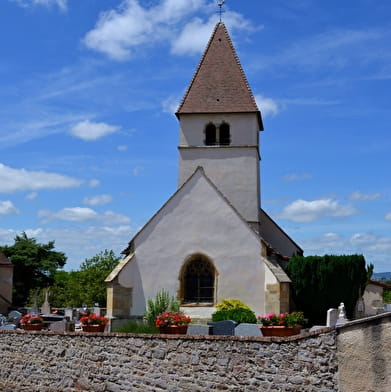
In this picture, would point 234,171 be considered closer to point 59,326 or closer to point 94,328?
point 59,326

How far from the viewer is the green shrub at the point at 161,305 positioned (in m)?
23.2

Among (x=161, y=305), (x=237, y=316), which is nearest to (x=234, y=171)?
(x=161, y=305)

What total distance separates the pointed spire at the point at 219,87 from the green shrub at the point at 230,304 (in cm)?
1024

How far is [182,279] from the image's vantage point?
956 inches

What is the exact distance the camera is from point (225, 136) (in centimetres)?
2978

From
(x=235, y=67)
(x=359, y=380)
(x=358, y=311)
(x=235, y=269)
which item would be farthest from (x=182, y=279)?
(x=359, y=380)

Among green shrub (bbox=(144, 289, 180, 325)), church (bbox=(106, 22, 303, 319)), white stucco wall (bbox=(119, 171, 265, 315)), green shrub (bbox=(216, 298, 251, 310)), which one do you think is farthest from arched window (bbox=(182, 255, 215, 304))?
green shrub (bbox=(216, 298, 251, 310))

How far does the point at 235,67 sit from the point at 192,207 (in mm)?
9617

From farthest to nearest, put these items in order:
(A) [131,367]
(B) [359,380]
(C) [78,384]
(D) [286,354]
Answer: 1. (C) [78,384]
2. (A) [131,367]
3. (D) [286,354]
4. (B) [359,380]

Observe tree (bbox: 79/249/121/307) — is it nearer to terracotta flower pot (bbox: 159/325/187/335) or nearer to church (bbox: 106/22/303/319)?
church (bbox: 106/22/303/319)

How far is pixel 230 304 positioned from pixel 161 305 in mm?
2734

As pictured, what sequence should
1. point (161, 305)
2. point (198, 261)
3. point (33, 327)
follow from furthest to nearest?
point (198, 261) → point (161, 305) → point (33, 327)

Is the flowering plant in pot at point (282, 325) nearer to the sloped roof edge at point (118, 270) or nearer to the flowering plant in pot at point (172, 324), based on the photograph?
the flowering plant in pot at point (172, 324)

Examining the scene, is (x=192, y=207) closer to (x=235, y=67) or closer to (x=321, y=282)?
(x=321, y=282)
